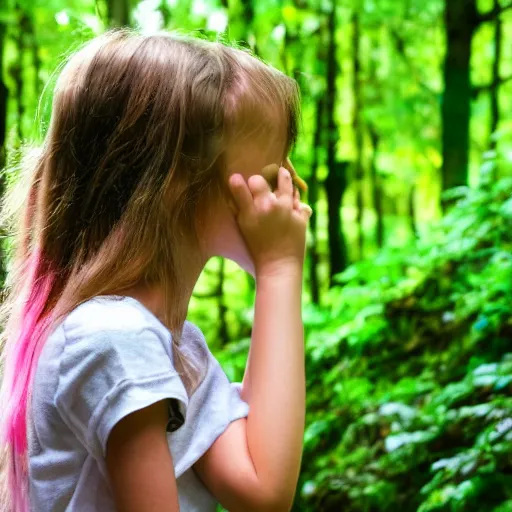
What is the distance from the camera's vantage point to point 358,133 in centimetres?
516

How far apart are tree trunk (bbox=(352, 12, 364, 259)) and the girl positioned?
4.00m

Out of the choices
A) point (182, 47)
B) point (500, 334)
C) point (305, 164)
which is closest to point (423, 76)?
point (305, 164)

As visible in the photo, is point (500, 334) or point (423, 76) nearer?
point (500, 334)

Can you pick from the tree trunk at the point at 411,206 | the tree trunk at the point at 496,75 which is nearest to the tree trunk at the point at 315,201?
the tree trunk at the point at 411,206

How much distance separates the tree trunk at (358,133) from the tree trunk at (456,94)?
91 centimetres

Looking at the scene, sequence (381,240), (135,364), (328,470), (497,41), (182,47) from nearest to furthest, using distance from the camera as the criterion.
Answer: (135,364)
(182,47)
(328,470)
(497,41)
(381,240)

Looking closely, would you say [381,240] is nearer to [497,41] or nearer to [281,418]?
[497,41]

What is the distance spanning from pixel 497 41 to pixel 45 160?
4063 mm

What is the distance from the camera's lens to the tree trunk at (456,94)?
3.87 metres

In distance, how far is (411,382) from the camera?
2637 millimetres

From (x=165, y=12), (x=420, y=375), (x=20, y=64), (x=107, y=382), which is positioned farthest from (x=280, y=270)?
(x=20, y=64)

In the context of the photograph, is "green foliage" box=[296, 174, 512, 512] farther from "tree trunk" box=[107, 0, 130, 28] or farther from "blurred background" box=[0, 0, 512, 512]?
"tree trunk" box=[107, 0, 130, 28]

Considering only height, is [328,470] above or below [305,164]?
below

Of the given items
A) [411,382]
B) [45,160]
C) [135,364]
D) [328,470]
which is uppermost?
[45,160]
